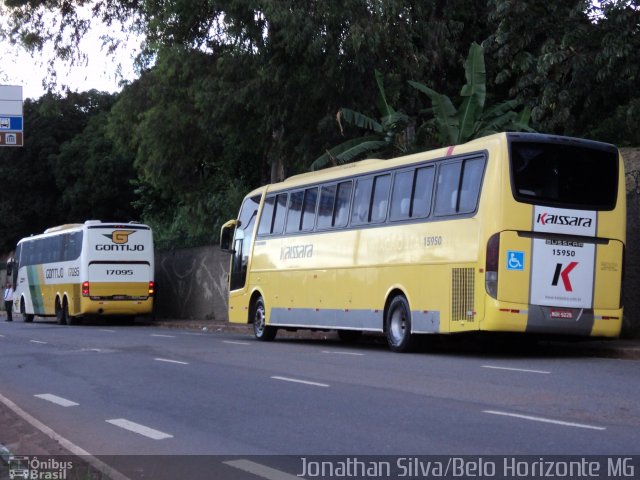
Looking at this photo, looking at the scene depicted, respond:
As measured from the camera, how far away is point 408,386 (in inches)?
469

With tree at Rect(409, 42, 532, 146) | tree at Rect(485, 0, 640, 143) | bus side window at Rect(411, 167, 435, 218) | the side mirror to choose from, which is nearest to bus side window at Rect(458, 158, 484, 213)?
bus side window at Rect(411, 167, 435, 218)

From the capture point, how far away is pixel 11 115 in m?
16.9

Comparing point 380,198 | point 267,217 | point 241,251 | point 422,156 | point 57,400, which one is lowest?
point 57,400

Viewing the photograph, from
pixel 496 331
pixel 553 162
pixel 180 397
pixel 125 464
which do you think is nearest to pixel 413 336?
pixel 496 331

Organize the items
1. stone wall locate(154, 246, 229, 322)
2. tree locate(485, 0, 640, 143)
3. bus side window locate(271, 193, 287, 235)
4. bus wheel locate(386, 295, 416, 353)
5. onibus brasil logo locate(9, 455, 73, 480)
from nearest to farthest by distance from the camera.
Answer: onibus brasil logo locate(9, 455, 73, 480) → bus wheel locate(386, 295, 416, 353) → tree locate(485, 0, 640, 143) → bus side window locate(271, 193, 287, 235) → stone wall locate(154, 246, 229, 322)

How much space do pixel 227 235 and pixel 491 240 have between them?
428 inches

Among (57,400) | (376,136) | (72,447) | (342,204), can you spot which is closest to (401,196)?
(342,204)

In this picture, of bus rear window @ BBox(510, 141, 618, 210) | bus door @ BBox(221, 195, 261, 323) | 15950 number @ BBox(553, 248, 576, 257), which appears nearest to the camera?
bus rear window @ BBox(510, 141, 618, 210)

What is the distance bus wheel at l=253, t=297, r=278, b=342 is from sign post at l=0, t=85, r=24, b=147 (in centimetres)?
739

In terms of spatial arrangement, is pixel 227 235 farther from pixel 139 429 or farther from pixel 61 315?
pixel 139 429

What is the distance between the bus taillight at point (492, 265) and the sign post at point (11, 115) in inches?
314

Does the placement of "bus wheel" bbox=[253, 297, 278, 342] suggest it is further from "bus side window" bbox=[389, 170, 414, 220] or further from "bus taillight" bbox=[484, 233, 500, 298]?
"bus taillight" bbox=[484, 233, 500, 298]

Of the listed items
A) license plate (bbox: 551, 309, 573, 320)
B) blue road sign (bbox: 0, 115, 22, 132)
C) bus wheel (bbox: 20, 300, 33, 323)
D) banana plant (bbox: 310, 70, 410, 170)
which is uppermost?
banana plant (bbox: 310, 70, 410, 170)

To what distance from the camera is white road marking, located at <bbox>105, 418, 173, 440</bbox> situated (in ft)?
28.8
